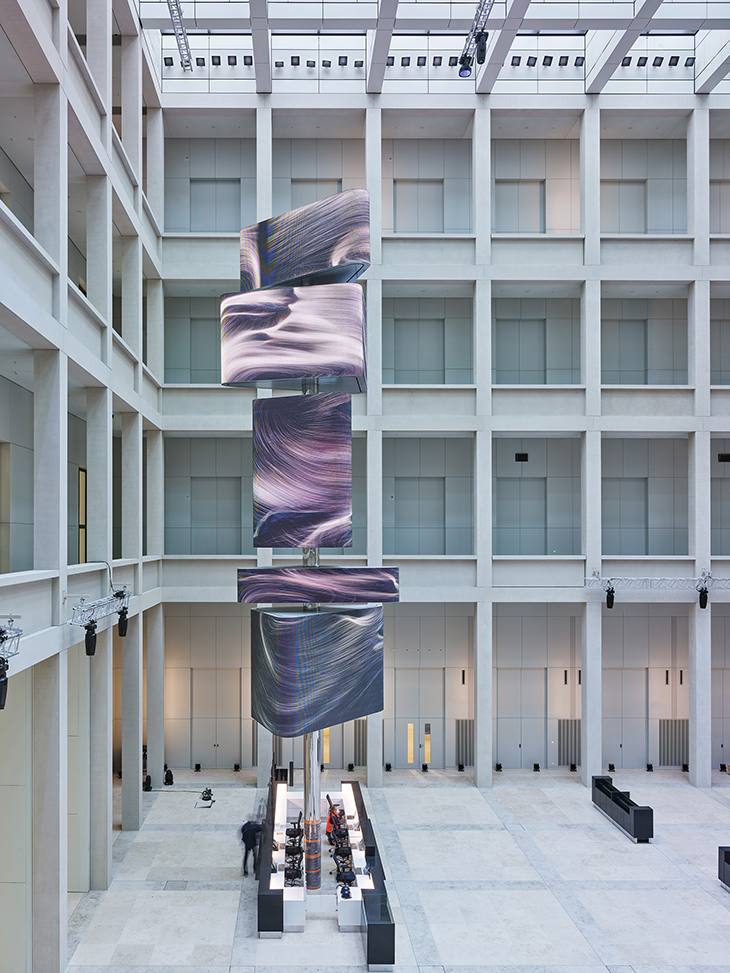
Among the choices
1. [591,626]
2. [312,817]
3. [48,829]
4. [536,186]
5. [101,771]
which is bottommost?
[312,817]

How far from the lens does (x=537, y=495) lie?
78.0ft

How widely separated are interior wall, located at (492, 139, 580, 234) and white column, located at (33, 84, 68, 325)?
48.8 feet

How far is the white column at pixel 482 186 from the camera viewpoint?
2166 centimetres

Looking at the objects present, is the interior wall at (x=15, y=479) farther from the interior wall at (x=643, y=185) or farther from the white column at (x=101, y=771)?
the interior wall at (x=643, y=185)

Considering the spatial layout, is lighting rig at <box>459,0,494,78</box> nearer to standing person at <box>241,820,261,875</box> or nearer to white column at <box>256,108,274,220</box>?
white column at <box>256,108,274,220</box>

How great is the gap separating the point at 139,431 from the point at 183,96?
10.3m

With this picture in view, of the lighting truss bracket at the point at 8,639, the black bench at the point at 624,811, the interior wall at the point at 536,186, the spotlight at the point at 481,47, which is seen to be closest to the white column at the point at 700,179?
the interior wall at the point at 536,186

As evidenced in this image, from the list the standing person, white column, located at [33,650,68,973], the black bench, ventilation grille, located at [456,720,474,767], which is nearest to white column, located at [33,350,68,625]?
white column, located at [33,650,68,973]

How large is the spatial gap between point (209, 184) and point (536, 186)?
10.1 metres

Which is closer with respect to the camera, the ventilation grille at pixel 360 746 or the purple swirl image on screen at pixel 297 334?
the purple swirl image on screen at pixel 297 334

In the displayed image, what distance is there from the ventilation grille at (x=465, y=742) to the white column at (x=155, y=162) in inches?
680

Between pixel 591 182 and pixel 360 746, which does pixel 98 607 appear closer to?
pixel 360 746

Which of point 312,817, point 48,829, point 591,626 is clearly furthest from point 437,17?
point 48,829

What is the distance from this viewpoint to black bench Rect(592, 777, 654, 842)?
17125mm
